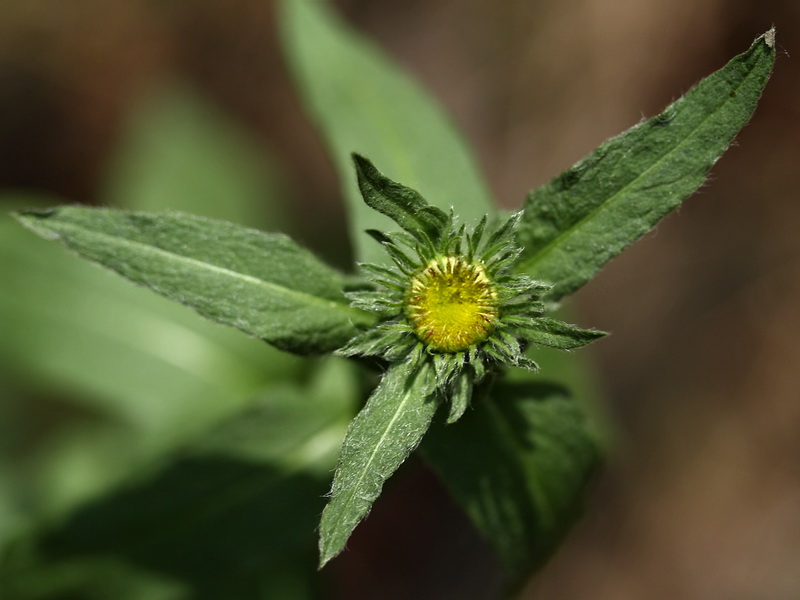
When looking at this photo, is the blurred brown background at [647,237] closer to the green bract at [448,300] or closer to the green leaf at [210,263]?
the green leaf at [210,263]

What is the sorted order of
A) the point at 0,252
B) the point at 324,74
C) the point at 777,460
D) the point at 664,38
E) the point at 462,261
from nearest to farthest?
the point at 462,261 < the point at 324,74 < the point at 0,252 < the point at 777,460 < the point at 664,38

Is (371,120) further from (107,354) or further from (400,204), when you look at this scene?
(107,354)

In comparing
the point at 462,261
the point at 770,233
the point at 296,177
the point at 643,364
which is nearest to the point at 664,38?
the point at 770,233

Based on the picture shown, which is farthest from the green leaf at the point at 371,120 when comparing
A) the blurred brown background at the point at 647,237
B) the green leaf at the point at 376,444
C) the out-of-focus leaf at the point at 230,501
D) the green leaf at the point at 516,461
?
the blurred brown background at the point at 647,237

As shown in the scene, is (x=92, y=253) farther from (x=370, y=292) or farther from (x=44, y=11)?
(x=44, y=11)

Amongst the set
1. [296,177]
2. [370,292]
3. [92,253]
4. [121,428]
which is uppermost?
[296,177]

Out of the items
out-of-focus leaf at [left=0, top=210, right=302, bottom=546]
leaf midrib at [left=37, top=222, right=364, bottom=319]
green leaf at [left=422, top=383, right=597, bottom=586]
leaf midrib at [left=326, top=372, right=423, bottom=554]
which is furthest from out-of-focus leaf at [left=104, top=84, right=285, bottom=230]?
leaf midrib at [left=326, top=372, right=423, bottom=554]

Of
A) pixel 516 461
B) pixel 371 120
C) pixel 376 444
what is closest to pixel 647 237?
pixel 371 120
